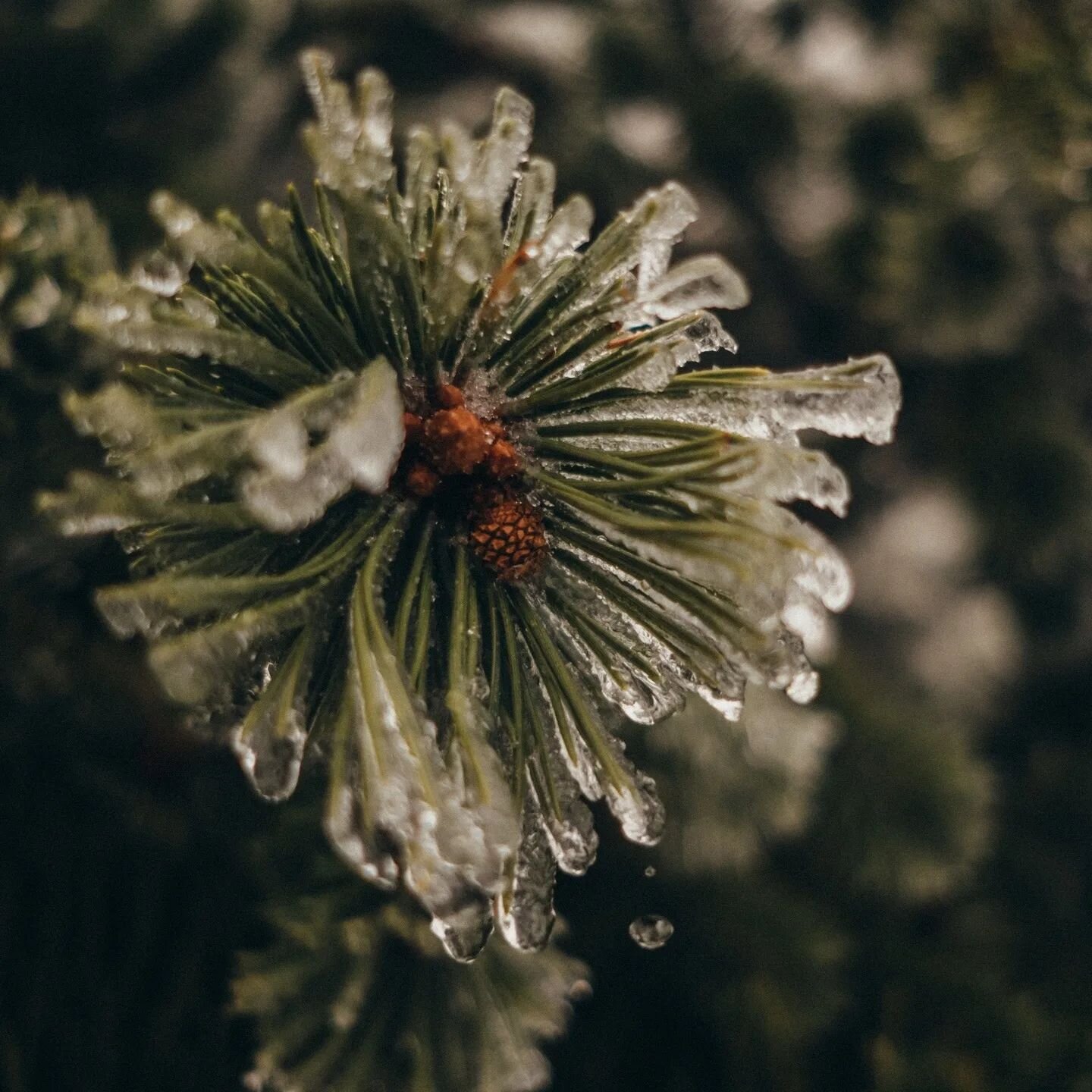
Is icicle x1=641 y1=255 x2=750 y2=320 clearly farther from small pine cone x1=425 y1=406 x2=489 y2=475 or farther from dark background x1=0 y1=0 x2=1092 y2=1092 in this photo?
dark background x1=0 y1=0 x2=1092 y2=1092

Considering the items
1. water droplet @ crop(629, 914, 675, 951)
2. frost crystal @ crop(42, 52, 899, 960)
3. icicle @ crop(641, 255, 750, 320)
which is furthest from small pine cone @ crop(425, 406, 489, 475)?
water droplet @ crop(629, 914, 675, 951)

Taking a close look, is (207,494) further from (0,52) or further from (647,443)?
(0,52)

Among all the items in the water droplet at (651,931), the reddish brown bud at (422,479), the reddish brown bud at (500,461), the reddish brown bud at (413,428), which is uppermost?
the reddish brown bud at (413,428)

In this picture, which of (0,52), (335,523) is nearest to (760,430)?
(335,523)

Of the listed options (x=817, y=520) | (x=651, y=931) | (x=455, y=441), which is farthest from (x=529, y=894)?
(x=817, y=520)

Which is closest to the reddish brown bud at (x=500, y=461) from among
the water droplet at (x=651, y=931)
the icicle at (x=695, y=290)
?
the icicle at (x=695, y=290)

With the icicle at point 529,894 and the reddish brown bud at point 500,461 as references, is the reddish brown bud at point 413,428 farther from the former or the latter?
the icicle at point 529,894

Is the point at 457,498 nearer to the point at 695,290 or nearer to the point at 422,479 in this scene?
the point at 422,479
